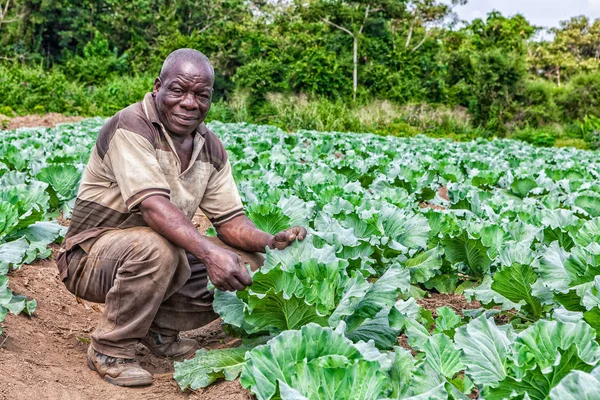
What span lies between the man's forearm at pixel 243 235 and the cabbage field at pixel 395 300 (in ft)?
0.87

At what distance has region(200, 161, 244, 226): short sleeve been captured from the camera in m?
3.46

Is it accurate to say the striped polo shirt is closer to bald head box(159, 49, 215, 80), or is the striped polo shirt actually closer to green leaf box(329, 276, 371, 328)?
bald head box(159, 49, 215, 80)

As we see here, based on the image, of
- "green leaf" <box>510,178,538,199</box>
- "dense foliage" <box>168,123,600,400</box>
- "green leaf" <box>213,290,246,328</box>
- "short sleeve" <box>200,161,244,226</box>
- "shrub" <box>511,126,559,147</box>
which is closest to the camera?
"dense foliage" <box>168,123,600,400</box>

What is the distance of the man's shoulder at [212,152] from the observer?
3363 mm

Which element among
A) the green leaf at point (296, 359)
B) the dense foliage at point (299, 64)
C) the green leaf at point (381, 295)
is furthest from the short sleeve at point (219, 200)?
the dense foliage at point (299, 64)

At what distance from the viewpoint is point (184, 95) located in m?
3.11

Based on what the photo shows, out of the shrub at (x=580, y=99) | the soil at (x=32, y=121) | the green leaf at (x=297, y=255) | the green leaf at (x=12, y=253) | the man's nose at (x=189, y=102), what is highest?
the man's nose at (x=189, y=102)

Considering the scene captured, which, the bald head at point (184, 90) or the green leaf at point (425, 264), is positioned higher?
the bald head at point (184, 90)

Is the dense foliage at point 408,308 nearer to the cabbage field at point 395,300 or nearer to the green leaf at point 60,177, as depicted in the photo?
the cabbage field at point 395,300

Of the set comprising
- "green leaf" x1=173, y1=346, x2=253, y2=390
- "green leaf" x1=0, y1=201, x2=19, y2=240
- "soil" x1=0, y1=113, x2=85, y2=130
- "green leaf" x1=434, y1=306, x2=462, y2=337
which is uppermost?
"green leaf" x1=434, y1=306, x2=462, y2=337

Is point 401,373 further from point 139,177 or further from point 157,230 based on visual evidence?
point 139,177

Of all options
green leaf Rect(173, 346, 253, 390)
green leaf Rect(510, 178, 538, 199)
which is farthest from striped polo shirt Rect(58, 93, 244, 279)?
green leaf Rect(510, 178, 538, 199)

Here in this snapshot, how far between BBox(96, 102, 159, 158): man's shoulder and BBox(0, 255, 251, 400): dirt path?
1024mm

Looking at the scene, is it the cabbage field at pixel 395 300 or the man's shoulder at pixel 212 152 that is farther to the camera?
the man's shoulder at pixel 212 152
